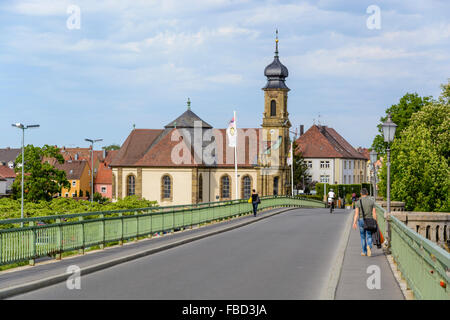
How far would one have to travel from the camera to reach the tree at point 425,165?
2288 inches

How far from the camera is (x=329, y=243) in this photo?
21.0 m

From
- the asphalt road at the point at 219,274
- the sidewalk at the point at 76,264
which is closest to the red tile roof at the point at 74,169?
the sidewalk at the point at 76,264

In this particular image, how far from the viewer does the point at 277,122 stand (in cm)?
8650

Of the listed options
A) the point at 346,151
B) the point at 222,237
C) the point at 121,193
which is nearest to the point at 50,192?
the point at 121,193

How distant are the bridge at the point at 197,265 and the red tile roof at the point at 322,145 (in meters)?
96.7

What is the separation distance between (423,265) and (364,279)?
3.38m

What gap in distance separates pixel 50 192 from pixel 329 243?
74142mm

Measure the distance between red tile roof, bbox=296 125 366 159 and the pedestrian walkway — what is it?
99922 mm

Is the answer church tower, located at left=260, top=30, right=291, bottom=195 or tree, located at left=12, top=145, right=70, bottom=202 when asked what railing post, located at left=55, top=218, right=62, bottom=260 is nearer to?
church tower, located at left=260, top=30, right=291, bottom=195

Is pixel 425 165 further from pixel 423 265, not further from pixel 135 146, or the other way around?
pixel 423 265

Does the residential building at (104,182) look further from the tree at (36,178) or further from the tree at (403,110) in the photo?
the tree at (403,110)
